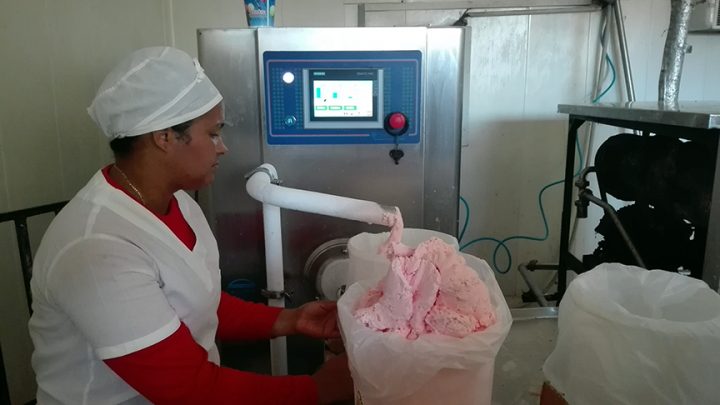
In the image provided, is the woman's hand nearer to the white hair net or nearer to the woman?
the woman

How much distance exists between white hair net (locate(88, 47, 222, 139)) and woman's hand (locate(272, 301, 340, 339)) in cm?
51

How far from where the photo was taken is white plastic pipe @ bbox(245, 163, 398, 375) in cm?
101

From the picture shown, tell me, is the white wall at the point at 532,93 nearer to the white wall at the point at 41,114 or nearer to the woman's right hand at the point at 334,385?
the white wall at the point at 41,114

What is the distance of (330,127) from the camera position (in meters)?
1.26

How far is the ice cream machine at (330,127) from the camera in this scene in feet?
4.05

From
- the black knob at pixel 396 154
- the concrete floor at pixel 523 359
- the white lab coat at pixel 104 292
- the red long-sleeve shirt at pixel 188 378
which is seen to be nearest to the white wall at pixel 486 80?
the white lab coat at pixel 104 292

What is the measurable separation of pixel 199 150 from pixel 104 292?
31 centimetres

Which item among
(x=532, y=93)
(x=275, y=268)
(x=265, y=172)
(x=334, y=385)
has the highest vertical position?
(x=532, y=93)

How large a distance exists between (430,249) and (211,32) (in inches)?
34.7

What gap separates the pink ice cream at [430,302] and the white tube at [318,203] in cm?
29

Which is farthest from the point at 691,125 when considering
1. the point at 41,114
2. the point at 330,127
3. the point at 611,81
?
the point at 41,114

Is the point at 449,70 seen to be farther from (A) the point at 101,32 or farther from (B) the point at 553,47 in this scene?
(A) the point at 101,32

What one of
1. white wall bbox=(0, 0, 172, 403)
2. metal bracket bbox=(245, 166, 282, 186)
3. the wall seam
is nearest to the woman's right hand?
metal bracket bbox=(245, 166, 282, 186)

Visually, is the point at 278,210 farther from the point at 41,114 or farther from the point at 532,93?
the point at 532,93
